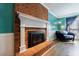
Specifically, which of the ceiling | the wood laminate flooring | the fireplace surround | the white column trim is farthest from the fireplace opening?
the ceiling

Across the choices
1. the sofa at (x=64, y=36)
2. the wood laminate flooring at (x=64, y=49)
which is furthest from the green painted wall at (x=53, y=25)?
the wood laminate flooring at (x=64, y=49)

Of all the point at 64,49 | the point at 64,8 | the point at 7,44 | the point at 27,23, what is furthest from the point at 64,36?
the point at 7,44

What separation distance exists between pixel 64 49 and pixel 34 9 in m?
1.10

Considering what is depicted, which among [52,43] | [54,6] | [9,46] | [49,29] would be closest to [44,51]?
[52,43]

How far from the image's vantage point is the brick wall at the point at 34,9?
2.75 m

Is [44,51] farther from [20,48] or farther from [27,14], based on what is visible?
[27,14]

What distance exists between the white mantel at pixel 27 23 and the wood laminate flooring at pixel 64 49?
53cm

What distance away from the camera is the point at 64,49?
9.61 feet

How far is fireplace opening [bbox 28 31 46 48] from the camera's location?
296 cm

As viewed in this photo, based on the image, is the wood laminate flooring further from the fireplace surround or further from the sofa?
the fireplace surround

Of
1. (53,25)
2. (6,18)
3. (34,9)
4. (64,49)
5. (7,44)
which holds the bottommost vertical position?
(64,49)

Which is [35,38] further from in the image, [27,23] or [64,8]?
[64,8]

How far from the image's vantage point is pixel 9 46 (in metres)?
2.66

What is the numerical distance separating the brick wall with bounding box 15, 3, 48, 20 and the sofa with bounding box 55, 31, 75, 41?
0.48 meters
